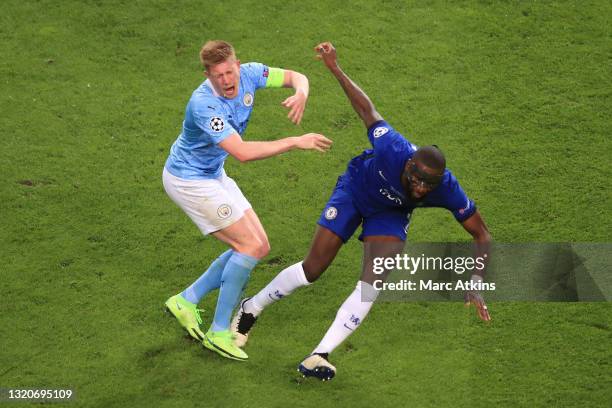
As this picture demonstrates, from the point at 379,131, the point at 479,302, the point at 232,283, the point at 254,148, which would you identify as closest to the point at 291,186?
the point at 232,283

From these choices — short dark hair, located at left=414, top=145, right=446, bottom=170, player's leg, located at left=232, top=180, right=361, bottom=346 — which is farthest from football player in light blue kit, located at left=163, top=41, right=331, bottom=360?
short dark hair, located at left=414, top=145, right=446, bottom=170

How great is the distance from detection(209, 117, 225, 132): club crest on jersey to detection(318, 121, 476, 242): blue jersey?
107cm

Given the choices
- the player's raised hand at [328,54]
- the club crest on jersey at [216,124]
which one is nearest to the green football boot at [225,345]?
the club crest on jersey at [216,124]

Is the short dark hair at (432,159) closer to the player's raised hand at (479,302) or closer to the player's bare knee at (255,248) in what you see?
the player's raised hand at (479,302)

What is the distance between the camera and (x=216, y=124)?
7648mm

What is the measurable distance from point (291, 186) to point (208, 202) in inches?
75.9

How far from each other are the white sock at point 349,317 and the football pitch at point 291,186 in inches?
13.3

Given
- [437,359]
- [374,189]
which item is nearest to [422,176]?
[374,189]

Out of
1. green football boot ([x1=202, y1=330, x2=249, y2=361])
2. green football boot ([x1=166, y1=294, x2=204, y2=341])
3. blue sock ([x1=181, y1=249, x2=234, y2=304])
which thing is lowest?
green football boot ([x1=202, y1=330, x2=249, y2=361])

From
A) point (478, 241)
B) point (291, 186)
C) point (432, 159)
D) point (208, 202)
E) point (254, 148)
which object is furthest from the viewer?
point (291, 186)

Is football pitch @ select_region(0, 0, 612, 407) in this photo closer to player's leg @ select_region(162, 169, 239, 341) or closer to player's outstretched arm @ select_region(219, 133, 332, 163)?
player's leg @ select_region(162, 169, 239, 341)

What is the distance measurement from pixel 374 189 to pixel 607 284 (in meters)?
2.37

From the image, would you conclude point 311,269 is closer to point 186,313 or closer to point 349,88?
point 186,313

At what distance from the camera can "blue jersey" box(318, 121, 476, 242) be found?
762 centimetres
